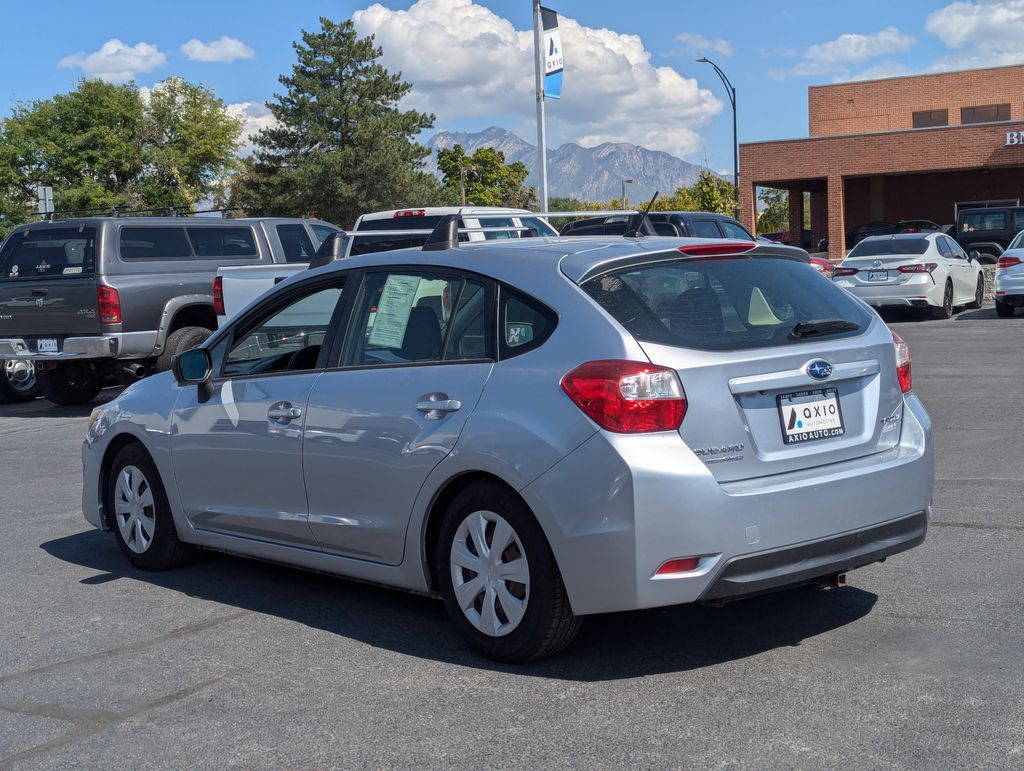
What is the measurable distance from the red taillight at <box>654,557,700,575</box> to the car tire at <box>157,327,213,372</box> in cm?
1087

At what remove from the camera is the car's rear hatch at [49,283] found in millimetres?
14398

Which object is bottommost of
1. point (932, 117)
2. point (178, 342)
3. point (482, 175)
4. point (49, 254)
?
point (178, 342)

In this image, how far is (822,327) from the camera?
5062 mm

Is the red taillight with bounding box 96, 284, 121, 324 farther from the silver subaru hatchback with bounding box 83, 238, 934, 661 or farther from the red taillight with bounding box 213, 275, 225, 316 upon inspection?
the silver subaru hatchback with bounding box 83, 238, 934, 661

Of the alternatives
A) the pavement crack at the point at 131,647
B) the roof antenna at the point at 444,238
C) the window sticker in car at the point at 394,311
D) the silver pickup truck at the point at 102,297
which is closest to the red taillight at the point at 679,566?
the window sticker in car at the point at 394,311

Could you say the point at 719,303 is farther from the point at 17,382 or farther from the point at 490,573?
the point at 17,382

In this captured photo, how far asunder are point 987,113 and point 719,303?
185 ft

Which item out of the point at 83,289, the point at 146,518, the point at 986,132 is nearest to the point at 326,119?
the point at 986,132

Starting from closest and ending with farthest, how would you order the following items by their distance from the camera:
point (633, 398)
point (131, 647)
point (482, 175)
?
point (633, 398) → point (131, 647) → point (482, 175)

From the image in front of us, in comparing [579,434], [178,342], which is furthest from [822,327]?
[178,342]

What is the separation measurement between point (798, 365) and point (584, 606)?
1.23m

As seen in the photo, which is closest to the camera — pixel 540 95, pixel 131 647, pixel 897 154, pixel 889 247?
pixel 131 647

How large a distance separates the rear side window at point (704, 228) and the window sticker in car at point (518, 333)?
13131 millimetres

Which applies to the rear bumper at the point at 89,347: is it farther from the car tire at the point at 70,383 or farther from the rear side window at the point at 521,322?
the rear side window at the point at 521,322
